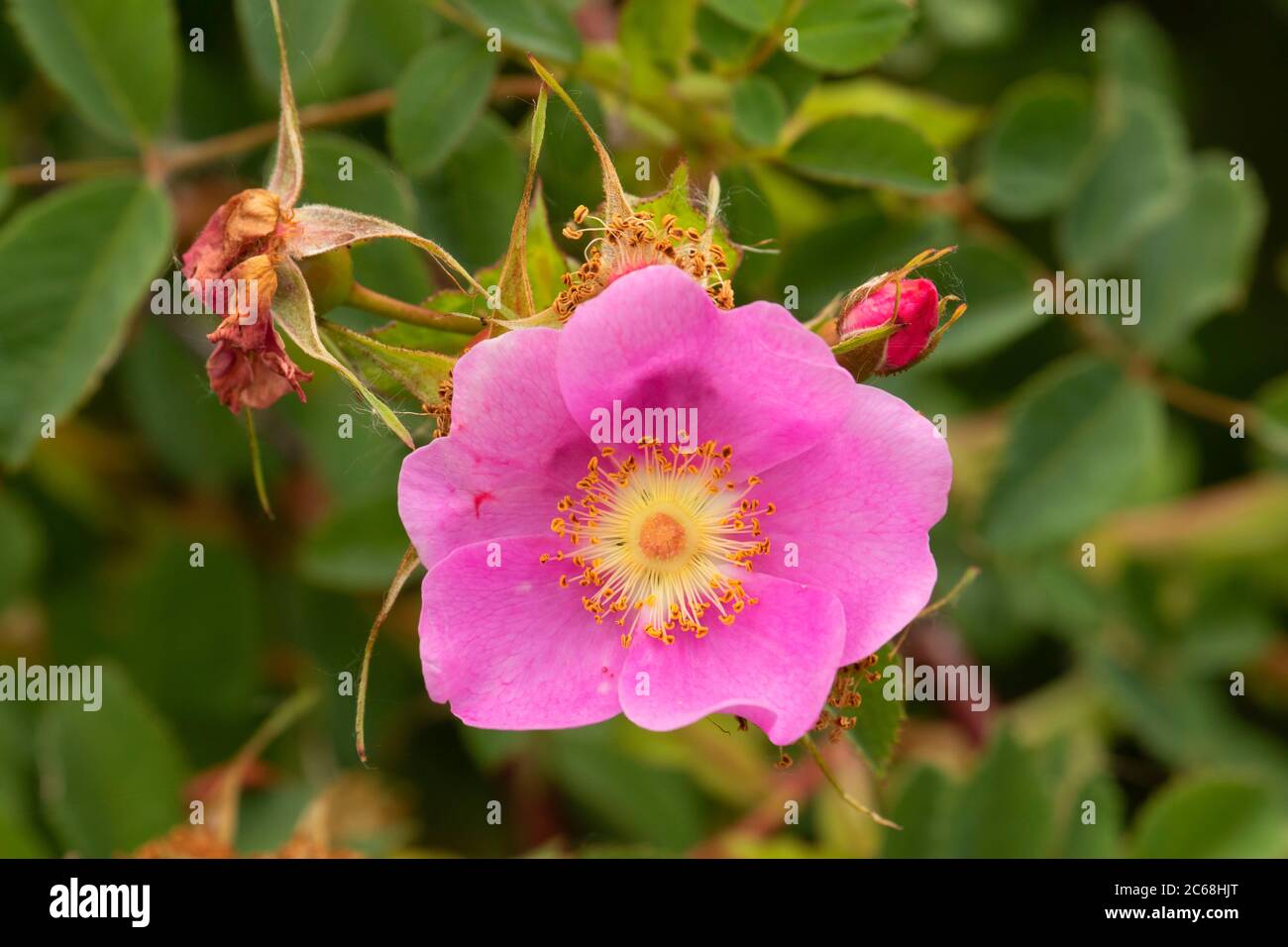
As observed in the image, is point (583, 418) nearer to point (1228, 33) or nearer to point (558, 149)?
point (558, 149)

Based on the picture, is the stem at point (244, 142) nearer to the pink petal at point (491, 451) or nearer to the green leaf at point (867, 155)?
the green leaf at point (867, 155)

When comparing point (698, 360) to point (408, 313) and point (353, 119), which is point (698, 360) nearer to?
point (408, 313)

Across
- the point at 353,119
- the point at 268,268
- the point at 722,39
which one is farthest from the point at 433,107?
the point at 268,268

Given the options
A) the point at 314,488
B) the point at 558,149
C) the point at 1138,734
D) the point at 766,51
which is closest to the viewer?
the point at 558,149

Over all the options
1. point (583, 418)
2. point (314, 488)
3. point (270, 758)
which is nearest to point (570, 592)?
point (583, 418)

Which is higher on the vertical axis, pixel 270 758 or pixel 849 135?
pixel 849 135

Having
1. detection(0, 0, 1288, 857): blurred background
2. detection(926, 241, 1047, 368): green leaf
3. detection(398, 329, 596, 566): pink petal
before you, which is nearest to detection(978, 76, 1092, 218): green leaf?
detection(0, 0, 1288, 857): blurred background

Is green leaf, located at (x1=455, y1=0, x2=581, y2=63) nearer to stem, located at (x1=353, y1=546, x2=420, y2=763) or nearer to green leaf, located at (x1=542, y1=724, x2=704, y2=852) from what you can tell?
stem, located at (x1=353, y1=546, x2=420, y2=763)
